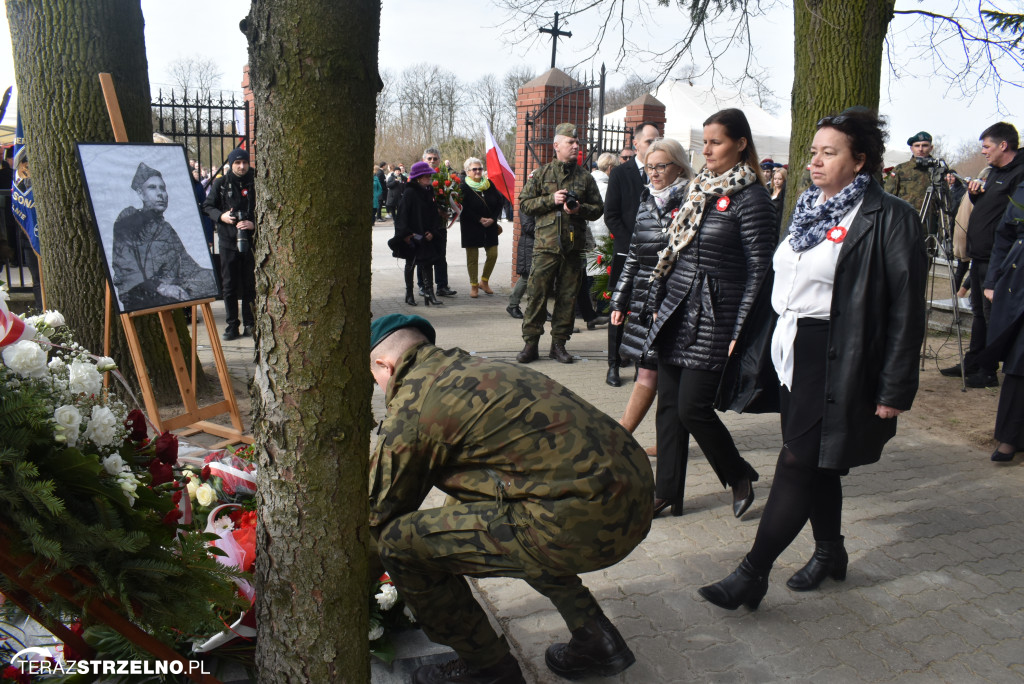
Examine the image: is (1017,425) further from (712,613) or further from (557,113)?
(557,113)

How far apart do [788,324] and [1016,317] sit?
9.13 feet

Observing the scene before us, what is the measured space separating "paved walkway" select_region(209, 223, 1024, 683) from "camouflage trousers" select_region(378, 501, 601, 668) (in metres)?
0.37

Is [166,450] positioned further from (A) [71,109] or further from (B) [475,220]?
(B) [475,220]

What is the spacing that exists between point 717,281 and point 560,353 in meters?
3.90

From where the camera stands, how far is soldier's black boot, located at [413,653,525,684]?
2.75 m

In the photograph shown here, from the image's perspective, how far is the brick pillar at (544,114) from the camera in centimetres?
1186

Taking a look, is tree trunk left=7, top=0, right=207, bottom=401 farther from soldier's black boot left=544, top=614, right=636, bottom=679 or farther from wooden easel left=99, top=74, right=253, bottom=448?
soldier's black boot left=544, top=614, right=636, bottom=679

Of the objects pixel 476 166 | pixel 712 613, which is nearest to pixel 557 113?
pixel 476 166

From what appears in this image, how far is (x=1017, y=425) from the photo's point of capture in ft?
17.1

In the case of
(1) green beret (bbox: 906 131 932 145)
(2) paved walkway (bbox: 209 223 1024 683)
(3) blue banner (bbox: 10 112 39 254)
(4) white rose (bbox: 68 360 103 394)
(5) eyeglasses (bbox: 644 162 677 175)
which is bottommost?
(2) paved walkway (bbox: 209 223 1024 683)

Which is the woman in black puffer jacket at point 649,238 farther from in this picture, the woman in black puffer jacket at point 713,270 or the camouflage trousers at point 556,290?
the camouflage trousers at point 556,290

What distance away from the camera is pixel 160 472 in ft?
8.25

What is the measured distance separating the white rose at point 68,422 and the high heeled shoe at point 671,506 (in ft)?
9.21

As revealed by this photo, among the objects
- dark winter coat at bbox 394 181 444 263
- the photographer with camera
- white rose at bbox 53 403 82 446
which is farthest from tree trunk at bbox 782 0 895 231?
dark winter coat at bbox 394 181 444 263
